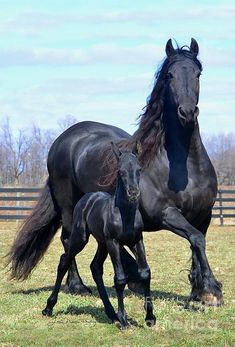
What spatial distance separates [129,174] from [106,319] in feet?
5.32

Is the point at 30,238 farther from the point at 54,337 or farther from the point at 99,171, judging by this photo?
the point at 54,337

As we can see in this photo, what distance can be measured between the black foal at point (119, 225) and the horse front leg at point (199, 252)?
2.67ft

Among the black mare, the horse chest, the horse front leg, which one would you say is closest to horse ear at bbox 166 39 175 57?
the black mare

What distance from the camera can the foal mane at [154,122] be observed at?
24.2 feet

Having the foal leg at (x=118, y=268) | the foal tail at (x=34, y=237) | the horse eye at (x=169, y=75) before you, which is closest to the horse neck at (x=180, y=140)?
the horse eye at (x=169, y=75)

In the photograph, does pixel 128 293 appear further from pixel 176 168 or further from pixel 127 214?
pixel 127 214

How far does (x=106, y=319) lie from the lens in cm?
656

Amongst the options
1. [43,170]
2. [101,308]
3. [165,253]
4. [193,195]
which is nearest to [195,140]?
[193,195]

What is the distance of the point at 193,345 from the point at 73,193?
4.14m

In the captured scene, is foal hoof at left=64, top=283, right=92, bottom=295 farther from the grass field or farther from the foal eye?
the foal eye

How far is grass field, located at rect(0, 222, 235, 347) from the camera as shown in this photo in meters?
5.64

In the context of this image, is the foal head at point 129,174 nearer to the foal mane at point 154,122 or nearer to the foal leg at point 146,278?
the foal leg at point 146,278

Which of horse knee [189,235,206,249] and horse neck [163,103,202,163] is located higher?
horse neck [163,103,202,163]

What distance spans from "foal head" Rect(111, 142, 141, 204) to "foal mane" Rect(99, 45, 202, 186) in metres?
1.44
